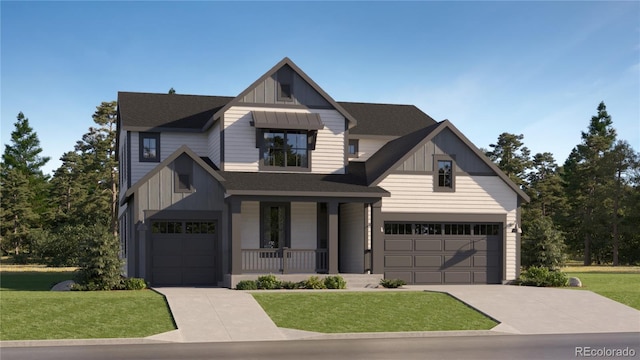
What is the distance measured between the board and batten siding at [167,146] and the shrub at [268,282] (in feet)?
29.1

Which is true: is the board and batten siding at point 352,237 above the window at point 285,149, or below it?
below

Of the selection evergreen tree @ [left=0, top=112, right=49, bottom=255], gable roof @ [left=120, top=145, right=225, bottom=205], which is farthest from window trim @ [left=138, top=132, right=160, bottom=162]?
evergreen tree @ [left=0, top=112, right=49, bottom=255]

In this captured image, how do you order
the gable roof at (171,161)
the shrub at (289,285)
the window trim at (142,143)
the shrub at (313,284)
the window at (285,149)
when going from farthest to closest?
the window trim at (142,143) → the window at (285,149) → the gable roof at (171,161) → the shrub at (313,284) → the shrub at (289,285)

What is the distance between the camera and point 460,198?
3175 centimetres

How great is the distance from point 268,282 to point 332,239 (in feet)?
12.1

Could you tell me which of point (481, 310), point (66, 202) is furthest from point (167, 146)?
point (66, 202)

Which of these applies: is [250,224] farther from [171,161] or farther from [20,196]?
[20,196]

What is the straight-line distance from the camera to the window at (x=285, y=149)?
1277 inches

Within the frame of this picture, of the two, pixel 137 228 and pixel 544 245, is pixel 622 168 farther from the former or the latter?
pixel 137 228

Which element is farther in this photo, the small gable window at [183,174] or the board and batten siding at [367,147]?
the board and batten siding at [367,147]

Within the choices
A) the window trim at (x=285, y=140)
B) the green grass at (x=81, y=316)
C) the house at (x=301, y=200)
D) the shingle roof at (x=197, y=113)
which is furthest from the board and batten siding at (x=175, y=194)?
the green grass at (x=81, y=316)

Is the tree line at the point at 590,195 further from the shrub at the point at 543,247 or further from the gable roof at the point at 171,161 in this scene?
the gable roof at the point at 171,161

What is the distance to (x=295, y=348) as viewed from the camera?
17094mm

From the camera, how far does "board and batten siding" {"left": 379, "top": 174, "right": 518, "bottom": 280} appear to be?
1230 inches
